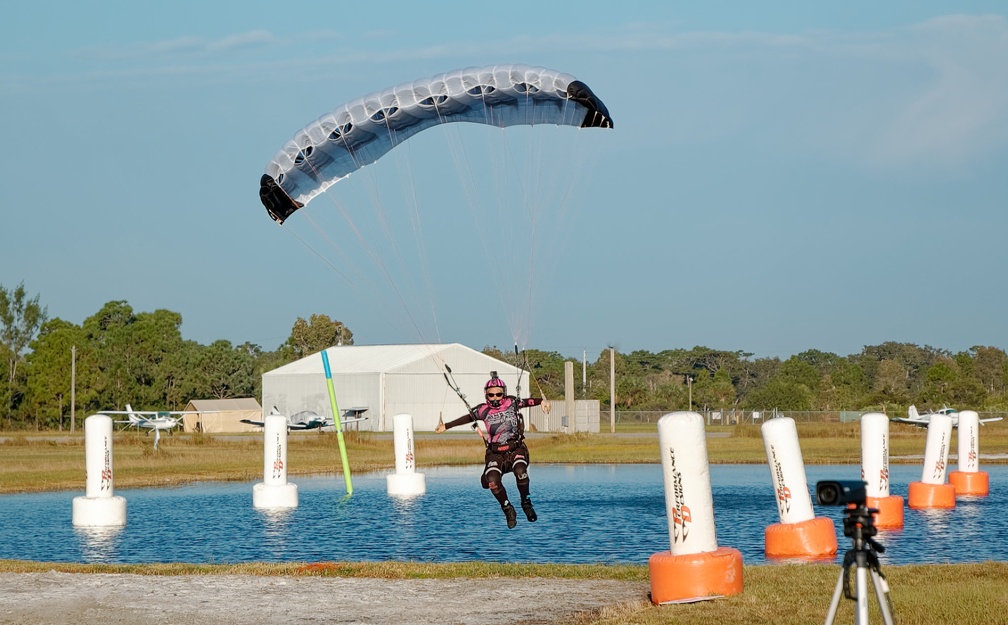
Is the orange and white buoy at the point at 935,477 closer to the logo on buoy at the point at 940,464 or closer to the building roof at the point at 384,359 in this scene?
the logo on buoy at the point at 940,464

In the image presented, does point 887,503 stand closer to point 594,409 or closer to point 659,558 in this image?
point 659,558

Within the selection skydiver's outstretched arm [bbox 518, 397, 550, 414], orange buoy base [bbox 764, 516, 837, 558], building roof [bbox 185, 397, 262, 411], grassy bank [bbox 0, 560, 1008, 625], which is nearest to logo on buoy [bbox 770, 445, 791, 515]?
orange buoy base [bbox 764, 516, 837, 558]

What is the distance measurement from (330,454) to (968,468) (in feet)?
89.3

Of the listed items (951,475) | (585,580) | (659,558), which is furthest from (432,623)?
(951,475)

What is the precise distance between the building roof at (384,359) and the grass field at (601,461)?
1027cm

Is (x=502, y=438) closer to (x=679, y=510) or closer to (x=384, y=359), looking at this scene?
(x=679, y=510)

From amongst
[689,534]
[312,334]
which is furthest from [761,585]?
[312,334]

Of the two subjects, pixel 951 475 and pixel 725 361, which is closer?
pixel 951 475

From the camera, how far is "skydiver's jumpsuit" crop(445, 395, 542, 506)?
56.6 ft

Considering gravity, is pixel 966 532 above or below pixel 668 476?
below

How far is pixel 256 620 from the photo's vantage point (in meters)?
12.4

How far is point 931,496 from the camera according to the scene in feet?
88.0

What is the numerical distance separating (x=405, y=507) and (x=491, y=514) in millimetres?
2742

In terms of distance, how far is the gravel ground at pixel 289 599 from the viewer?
40.8 ft
